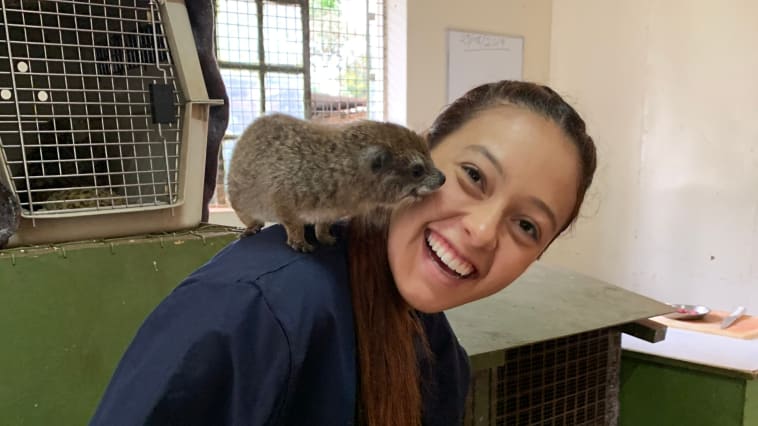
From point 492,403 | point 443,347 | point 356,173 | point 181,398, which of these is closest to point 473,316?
point 492,403

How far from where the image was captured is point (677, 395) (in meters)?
1.75

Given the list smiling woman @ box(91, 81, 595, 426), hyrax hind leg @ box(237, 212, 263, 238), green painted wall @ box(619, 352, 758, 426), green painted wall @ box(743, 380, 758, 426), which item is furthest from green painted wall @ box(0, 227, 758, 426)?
green painted wall @ box(743, 380, 758, 426)

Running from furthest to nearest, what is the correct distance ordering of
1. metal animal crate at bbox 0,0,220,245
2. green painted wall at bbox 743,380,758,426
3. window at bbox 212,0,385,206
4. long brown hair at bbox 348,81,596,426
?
window at bbox 212,0,385,206
green painted wall at bbox 743,380,758,426
metal animal crate at bbox 0,0,220,245
long brown hair at bbox 348,81,596,426

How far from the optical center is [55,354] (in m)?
1.22

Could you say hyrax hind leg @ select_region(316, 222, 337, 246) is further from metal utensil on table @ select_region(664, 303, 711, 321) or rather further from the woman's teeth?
metal utensil on table @ select_region(664, 303, 711, 321)

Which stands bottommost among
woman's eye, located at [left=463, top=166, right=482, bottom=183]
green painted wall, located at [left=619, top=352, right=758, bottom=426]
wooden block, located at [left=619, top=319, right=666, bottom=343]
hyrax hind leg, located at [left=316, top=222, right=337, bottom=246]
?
green painted wall, located at [left=619, top=352, right=758, bottom=426]

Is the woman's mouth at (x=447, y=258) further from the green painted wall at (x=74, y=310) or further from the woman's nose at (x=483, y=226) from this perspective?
Answer: the green painted wall at (x=74, y=310)

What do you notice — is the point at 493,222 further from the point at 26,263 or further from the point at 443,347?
the point at 26,263

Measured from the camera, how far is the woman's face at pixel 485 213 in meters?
0.90

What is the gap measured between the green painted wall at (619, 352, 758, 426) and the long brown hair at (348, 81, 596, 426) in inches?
39.4

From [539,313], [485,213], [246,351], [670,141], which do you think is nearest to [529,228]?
[485,213]

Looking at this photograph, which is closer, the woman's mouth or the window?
the woman's mouth

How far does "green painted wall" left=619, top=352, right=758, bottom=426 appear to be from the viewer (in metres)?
1.62

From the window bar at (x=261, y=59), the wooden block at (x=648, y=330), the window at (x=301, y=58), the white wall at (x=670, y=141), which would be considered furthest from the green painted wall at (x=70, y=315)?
the white wall at (x=670, y=141)
